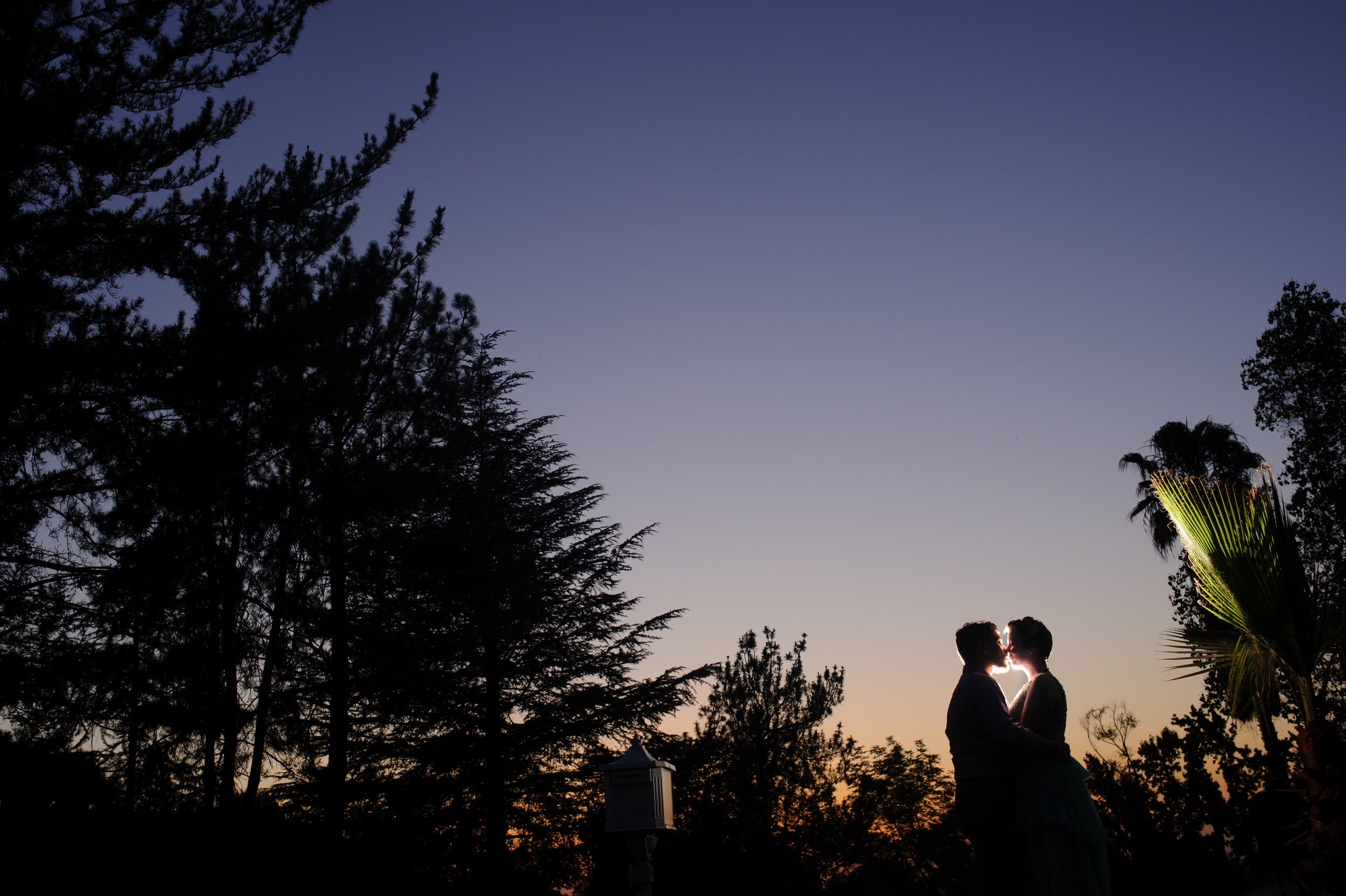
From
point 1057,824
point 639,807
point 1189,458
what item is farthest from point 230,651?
point 1189,458

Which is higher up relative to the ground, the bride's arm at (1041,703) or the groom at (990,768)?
the bride's arm at (1041,703)

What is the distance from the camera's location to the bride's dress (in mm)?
3643

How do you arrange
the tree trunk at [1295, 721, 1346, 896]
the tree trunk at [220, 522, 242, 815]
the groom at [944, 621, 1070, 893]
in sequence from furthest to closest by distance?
the tree trunk at [220, 522, 242, 815] → the tree trunk at [1295, 721, 1346, 896] → the groom at [944, 621, 1070, 893]

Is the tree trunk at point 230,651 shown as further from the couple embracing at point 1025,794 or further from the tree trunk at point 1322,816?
the tree trunk at point 1322,816

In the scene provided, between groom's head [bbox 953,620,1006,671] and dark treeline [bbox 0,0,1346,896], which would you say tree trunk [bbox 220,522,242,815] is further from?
groom's head [bbox 953,620,1006,671]

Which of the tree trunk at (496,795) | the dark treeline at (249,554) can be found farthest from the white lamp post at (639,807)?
the tree trunk at (496,795)

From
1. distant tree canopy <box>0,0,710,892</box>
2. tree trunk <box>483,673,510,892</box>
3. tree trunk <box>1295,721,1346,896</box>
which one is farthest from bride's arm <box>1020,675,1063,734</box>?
tree trunk <box>483,673,510,892</box>

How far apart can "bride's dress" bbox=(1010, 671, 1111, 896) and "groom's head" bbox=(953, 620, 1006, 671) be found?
0.44 meters

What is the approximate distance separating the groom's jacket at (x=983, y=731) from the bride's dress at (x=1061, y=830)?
0.12m

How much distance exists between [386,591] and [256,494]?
3159 millimetres

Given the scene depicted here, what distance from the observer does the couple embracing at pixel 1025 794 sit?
3668 mm

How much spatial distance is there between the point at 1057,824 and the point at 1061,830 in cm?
4

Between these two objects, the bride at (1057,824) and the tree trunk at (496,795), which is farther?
the tree trunk at (496,795)

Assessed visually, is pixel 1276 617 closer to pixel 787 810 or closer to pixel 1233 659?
pixel 1233 659
